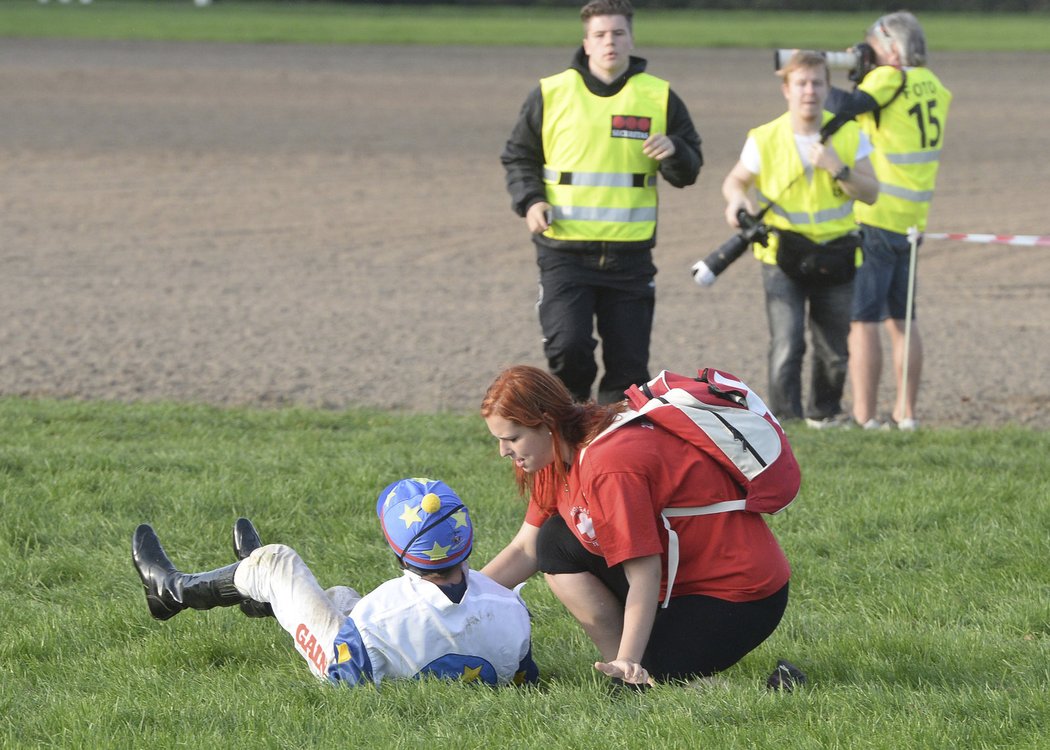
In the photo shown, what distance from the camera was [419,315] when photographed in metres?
11.7

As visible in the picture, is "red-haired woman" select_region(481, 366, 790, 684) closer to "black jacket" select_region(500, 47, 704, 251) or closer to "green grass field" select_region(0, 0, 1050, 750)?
"green grass field" select_region(0, 0, 1050, 750)

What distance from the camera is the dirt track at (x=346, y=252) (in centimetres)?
998

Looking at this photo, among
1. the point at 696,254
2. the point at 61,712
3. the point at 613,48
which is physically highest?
the point at 613,48

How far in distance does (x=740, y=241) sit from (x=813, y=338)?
0.91 metres

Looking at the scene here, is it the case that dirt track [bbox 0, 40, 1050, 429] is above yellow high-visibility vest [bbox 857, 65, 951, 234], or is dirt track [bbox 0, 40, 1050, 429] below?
below

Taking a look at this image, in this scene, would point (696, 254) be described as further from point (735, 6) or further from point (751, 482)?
point (735, 6)

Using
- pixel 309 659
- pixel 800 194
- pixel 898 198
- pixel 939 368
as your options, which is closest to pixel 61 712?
pixel 309 659

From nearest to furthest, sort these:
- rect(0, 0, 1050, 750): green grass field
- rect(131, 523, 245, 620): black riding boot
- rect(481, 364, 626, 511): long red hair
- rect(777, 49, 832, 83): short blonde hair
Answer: rect(0, 0, 1050, 750): green grass field → rect(481, 364, 626, 511): long red hair → rect(131, 523, 245, 620): black riding boot → rect(777, 49, 832, 83): short blonde hair

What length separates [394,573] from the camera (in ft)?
18.5

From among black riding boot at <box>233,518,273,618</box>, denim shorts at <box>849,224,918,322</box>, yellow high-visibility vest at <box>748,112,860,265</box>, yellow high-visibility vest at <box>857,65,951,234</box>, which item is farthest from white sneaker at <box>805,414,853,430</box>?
black riding boot at <box>233,518,273,618</box>

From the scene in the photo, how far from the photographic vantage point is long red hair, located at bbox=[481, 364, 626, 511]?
13.5 ft

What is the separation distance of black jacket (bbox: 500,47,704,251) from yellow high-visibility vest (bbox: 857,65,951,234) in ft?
5.53

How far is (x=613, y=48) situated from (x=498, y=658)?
12.8 ft

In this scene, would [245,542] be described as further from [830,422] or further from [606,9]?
[830,422]
